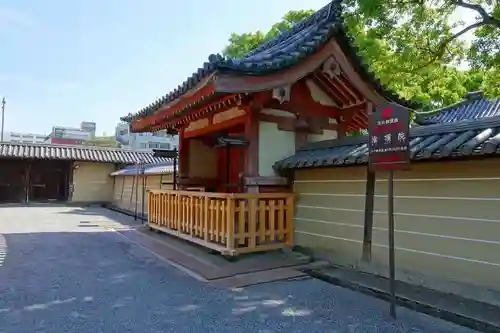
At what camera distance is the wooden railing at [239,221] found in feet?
19.3

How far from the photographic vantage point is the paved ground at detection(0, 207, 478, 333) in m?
3.41

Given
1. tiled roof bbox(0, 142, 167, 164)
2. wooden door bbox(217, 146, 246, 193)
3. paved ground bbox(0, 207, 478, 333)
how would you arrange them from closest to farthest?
paved ground bbox(0, 207, 478, 333)
wooden door bbox(217, 146, 246, 193)
tiled roof bbox(0, 142, 167, 164)

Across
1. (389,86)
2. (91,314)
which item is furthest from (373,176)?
(91,314)

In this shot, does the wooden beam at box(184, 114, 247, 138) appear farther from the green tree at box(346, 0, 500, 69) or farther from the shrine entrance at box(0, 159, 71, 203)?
the shrine entrance at box(0, 159, 71, 203)

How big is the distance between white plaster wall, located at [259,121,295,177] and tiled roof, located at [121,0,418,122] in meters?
1.13

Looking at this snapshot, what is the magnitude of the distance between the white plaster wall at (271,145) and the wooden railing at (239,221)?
554mm

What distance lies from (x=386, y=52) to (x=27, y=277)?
7.02 m

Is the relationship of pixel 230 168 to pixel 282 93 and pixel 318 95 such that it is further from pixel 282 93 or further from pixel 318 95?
pixel 282 93

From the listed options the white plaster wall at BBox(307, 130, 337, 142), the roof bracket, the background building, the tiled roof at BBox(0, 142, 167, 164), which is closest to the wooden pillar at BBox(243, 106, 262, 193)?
the roof bracket

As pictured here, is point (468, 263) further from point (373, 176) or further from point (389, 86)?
point (389, 86)

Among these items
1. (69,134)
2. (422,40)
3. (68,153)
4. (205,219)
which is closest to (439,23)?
(422,40)

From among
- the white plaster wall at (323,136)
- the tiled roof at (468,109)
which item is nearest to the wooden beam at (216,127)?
the white plaster wall at (323,136)

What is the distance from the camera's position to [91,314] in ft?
11.9

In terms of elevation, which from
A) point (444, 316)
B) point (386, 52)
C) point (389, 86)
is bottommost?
point (444, 316)
